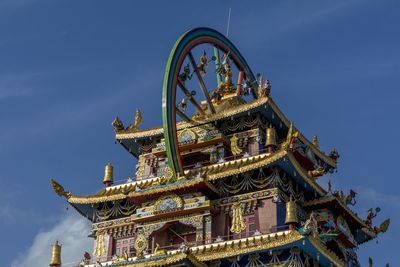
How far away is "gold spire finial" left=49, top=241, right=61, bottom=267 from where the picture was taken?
122ft

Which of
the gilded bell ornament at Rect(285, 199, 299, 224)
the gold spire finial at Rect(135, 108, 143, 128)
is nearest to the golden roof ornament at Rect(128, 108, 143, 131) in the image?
the gold spire finial at Rect(135, 108, 143, 128)

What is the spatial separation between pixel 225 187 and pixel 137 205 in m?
Result: 4.63

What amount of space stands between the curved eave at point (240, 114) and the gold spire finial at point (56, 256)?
7.71m

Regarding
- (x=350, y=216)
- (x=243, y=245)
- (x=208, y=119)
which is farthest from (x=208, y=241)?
(x=350, y=216)

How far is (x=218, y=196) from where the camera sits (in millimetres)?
37031

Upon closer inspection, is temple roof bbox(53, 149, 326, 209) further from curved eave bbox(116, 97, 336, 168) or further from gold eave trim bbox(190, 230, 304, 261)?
gold eave trim bbox(190, 230, 304, 261)

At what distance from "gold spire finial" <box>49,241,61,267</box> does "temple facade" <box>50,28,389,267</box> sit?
7 cm

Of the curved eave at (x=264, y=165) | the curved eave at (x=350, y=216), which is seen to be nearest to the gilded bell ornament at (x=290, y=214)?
the curved eave at (x=264, y=165)

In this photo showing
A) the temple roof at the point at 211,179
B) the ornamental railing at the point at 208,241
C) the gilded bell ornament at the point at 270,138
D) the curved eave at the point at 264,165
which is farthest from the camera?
the gilded bell ornament at the point at 270,138

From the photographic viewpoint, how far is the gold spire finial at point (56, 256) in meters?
37.2

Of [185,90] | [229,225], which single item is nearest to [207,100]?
[185,90]

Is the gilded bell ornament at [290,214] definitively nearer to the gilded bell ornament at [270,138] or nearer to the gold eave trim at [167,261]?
the gold eave trim at [167,261]

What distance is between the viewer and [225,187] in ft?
121

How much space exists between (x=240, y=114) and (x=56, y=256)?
1187cm
